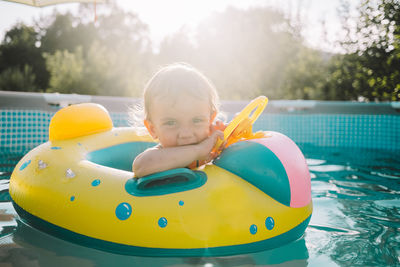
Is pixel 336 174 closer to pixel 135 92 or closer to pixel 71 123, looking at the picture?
pixel 71 123

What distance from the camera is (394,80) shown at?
17.5 feet

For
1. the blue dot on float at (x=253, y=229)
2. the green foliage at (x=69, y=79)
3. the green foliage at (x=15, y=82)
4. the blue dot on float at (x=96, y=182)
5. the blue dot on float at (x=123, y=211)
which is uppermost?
the blue dot on float at (x=96, y=182)

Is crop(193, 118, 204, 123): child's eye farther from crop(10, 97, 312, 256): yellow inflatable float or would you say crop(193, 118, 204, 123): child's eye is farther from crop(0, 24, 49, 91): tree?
crop(0, 24, 49, 91): tree

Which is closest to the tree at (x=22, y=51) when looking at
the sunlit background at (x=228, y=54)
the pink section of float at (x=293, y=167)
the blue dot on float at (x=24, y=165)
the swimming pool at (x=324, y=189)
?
the sunlit background at (x=228, y=54)

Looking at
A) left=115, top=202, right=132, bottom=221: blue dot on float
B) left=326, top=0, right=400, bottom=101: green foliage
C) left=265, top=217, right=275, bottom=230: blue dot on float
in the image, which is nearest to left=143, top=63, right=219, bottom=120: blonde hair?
left=115, top=202, right=132, bottom=221: blue dot on float

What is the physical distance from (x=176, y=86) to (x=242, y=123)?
17.9 inches

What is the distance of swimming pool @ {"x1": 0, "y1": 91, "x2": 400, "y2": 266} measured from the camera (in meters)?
1.53

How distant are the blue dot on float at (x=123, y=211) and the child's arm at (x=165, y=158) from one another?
0.16 meters

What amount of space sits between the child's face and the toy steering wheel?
4.6 inches

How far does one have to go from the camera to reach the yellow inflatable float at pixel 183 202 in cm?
148

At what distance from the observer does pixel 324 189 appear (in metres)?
2.76

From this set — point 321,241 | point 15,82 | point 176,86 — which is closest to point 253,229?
point 321,241

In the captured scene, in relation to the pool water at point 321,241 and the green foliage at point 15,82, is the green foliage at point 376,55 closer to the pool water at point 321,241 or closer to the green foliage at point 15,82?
the pool water at point 321,241

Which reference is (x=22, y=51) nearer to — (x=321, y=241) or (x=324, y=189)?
(x=324, y=189)
